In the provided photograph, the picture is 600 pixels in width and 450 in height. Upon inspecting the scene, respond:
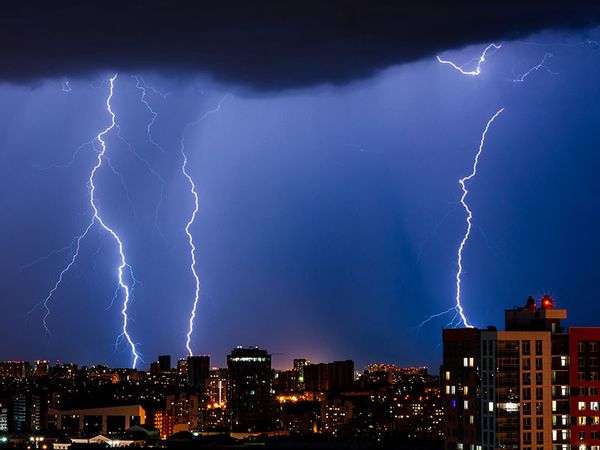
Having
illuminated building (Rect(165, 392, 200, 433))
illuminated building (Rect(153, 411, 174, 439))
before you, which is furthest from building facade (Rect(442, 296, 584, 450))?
illuminated building (Rect(165, 392, 200, 433))

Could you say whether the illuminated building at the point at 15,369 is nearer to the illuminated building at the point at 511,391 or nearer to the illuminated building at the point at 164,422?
the illuminated building at the point at 164,422

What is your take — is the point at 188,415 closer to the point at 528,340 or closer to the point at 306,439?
the point at 306,439

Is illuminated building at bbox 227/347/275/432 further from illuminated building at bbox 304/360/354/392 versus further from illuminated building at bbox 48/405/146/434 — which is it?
illuminated building at bbox 304/360/354/392

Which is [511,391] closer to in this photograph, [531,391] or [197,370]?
[531,391]

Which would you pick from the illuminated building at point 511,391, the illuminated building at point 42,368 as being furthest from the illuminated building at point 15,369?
the illuminated building at point 511,391

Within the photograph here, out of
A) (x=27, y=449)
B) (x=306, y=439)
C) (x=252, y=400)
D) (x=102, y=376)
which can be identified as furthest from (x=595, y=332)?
(x=102, y=376)

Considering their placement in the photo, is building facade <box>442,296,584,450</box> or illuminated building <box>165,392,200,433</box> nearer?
building facade <box>442,296,584,450</box>
